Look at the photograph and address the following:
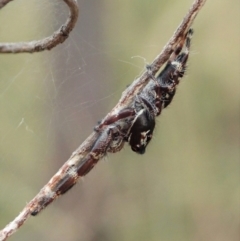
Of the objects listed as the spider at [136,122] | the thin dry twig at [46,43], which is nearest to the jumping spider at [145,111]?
the spider at [136,122]

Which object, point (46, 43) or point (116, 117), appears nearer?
point (46, 43)

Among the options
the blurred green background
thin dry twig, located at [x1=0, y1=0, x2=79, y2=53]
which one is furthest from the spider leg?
the blurred green background

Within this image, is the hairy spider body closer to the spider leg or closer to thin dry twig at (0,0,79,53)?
the spider leg

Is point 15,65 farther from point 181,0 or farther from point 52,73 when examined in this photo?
point 181,0

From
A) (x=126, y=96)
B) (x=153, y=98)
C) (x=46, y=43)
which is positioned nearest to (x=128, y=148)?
(x=153, y=98)

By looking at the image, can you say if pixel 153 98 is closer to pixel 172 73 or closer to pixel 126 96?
pixel 172 73

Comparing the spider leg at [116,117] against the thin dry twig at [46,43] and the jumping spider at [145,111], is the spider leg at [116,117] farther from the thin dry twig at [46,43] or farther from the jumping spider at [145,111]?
the thin dry twig at [46,43]
